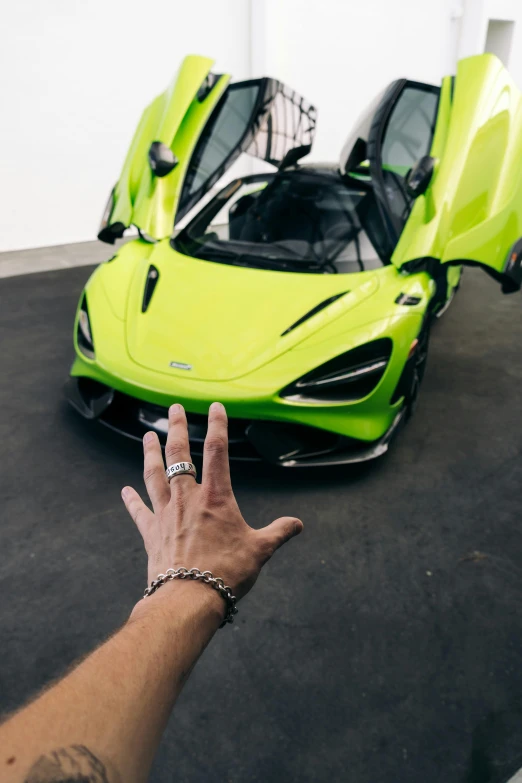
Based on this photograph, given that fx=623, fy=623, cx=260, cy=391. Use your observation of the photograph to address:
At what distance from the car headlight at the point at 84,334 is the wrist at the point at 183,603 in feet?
6.88

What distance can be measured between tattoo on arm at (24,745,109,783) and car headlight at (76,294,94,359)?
2344 millimetres

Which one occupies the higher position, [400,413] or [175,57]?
[175,57]

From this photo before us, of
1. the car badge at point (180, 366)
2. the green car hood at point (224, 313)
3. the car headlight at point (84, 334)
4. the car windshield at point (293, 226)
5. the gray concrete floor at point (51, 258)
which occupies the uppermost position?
the car windshield at point (293, 226)

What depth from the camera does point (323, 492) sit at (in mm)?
2613

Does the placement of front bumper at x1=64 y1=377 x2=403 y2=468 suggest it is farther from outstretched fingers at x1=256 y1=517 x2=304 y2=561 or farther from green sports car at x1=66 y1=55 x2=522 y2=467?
outstretched fingers at x1=256 y1=517 x2=304 y2=561

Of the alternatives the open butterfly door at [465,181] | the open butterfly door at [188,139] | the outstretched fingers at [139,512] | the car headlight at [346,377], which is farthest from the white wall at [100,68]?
the outstretched fingers at [139,512]

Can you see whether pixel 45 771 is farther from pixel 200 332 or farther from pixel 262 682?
pixel 200 332

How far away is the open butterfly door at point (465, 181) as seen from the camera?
119 inches

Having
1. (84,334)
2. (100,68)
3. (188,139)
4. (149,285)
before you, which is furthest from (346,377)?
(100,68)

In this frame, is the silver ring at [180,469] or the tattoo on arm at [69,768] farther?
the silver ring at [180,469]

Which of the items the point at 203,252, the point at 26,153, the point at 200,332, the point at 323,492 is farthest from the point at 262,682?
the point at 26,153

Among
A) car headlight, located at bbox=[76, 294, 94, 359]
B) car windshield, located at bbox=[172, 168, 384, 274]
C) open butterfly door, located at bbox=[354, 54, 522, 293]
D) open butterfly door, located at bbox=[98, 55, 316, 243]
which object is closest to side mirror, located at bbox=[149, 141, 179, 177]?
open butterfly door, located at bbox=[98, 55, 316, 243]

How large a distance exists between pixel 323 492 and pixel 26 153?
560cm

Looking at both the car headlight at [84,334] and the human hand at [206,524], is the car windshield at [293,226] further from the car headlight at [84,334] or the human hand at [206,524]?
the human hand at [206,524]
